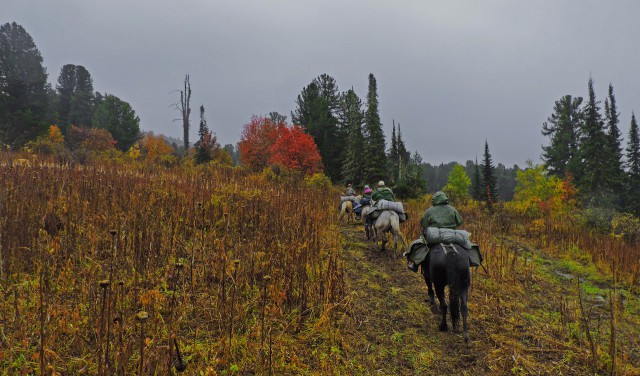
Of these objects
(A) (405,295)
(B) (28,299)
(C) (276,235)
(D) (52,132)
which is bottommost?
(A) (405,295)

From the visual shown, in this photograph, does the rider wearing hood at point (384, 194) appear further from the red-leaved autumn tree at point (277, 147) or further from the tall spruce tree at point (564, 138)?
the tall spruce tree at point (564, 138)

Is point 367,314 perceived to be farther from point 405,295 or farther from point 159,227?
point 159,227

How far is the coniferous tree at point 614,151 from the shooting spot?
28.8 meters

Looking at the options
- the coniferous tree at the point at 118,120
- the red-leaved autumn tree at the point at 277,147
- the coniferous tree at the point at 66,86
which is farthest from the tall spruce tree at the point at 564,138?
the coniferous tree at the point at 66,86

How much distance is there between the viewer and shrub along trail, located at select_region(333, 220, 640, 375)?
3441 millimetres

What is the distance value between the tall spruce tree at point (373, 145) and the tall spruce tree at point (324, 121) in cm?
352

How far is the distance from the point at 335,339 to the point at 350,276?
220 cm

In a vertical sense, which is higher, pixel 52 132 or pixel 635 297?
pixel 52 132

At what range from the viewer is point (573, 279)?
7.84 meters

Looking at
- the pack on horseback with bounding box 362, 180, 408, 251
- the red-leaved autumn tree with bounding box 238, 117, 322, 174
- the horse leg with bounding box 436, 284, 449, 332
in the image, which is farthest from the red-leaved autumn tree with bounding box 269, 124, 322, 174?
the horse leg with bounding box 436, 284, 449, 332

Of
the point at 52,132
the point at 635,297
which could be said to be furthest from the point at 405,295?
the point at 52,132

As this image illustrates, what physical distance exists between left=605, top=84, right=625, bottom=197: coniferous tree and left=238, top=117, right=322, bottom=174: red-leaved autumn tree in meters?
29.3

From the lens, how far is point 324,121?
30.2 meters

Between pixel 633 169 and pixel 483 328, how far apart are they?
4174cm
